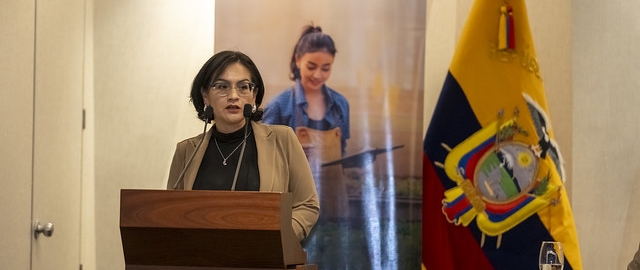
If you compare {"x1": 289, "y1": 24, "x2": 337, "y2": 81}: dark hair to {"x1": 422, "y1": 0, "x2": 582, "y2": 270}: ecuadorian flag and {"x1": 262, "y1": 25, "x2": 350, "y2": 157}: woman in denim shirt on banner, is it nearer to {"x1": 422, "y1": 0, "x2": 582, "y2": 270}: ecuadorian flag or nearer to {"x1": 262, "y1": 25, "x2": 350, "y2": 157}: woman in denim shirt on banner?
{"x1": 262, "y1": 25, "x2": 350, "y2": 157}: woman in denim shirt on banner

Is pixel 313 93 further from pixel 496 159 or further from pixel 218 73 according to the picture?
pixel 218 73

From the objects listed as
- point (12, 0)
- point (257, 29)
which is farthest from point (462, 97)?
point (12, 0)

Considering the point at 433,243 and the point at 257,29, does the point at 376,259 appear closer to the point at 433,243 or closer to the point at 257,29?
the point at 433,243

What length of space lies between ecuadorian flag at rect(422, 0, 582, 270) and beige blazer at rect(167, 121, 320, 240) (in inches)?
48.7

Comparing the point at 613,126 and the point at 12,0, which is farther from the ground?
the point at 12,0

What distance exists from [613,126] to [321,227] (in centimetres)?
166

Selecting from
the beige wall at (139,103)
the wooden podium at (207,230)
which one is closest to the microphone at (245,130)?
the wooden podium at (207,230)

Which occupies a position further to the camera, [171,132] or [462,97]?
[171,132]

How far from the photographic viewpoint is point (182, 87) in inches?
201

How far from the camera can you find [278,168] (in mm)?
3689

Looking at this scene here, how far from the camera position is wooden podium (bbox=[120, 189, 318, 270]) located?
118 inches

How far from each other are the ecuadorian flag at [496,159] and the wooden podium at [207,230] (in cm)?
175

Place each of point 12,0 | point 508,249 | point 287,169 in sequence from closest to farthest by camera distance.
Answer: point 287,169 < point 12,0 < point 508,249

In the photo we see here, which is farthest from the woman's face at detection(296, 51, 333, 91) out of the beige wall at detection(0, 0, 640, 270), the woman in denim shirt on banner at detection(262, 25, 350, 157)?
the beige wall at detection(0, 0, 640, 270)
